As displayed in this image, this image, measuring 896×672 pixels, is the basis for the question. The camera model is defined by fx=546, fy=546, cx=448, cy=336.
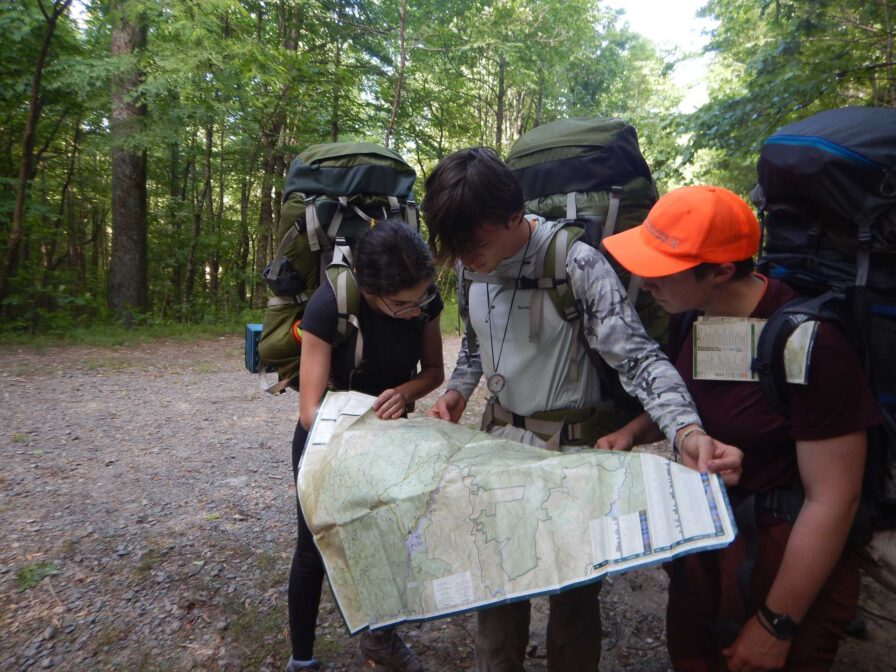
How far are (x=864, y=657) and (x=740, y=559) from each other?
1864mm

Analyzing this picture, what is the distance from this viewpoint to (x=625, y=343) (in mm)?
1589

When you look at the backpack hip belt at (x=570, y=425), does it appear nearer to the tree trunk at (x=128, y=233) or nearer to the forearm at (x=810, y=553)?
the forearm at (x=810, y=553)

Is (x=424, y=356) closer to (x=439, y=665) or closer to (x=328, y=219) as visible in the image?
(x=328, y=219)

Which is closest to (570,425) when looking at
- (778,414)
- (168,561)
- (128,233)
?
(778,414)

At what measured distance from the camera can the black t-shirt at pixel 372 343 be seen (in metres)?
2.05

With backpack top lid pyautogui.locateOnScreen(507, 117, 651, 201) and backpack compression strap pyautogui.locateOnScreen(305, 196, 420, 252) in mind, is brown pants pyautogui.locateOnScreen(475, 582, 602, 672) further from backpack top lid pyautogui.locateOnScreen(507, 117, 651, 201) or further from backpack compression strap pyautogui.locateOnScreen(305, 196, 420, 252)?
backpack compression strap pyautogui.locateOnScreen(305, 196, 420, 252)

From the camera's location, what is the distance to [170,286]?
16016 mm

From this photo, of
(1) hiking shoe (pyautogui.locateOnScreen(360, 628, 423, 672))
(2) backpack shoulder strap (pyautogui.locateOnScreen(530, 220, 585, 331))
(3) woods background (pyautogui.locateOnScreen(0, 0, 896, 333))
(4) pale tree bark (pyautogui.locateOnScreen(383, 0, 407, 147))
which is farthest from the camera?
(4) pale tree bark (pyautogui.locateOnScreen(383, 0, 407, 147))

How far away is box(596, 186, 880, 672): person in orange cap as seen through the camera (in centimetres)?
124

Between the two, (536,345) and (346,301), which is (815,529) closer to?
(536,345)

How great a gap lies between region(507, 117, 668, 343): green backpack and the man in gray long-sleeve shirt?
8.3 inches

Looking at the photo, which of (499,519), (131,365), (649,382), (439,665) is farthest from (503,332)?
(131,365)

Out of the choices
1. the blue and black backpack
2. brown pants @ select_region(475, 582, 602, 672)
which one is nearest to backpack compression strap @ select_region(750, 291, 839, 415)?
the blue and black backpack

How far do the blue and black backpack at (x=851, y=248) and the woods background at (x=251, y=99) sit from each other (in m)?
4.54
